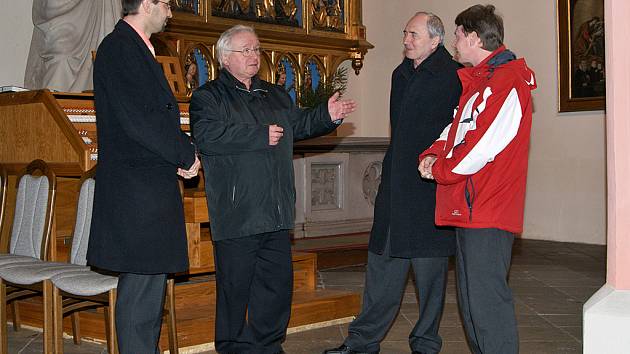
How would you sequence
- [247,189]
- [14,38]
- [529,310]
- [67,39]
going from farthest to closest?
[14,38], [67,39], [529,310], [247,189]

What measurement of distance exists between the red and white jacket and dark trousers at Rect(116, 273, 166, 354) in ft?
3.79

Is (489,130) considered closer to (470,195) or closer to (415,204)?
(470,195)

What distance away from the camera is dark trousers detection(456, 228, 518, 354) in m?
3.47

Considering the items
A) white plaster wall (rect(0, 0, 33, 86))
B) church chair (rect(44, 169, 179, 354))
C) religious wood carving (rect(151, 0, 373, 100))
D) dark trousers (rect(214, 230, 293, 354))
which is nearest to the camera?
church chair (rect(44, 169, 179, 354))

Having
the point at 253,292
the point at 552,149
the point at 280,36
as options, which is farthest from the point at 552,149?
the point at 253,292

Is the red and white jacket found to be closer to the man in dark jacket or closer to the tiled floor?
the man in dark jacket

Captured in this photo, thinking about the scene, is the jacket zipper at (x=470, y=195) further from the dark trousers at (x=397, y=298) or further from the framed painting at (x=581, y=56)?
the framed painting at (x=581, y=56)

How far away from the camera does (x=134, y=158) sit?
338cm

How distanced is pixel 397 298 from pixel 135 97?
1694mm

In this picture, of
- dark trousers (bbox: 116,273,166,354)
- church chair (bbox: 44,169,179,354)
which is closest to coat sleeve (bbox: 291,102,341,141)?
church chair (bbox: 44,169,179,354)

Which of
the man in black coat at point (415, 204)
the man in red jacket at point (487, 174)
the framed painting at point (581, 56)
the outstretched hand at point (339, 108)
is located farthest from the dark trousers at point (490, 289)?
the framed painting at point (581, 56)

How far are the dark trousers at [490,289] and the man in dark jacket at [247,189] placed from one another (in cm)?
103

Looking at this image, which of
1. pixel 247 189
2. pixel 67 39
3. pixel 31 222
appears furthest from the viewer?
pixel 67 39

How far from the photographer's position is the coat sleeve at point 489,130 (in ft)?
11.1
